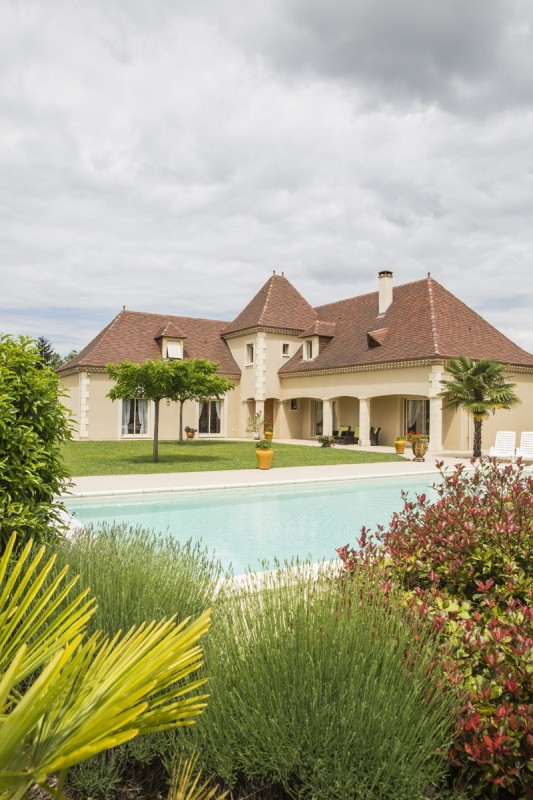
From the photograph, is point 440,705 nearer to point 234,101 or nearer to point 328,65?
point 328,65

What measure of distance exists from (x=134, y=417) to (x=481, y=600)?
33188 millimetres

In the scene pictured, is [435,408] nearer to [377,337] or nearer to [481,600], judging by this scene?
[377,337]

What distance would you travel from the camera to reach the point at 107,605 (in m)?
3.54

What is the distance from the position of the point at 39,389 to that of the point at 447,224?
Result: 27.9 m

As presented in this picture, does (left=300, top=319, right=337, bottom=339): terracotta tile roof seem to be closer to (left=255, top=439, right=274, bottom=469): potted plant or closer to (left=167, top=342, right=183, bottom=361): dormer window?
(left=167, top=342, right=183, bottom=361): dormer window

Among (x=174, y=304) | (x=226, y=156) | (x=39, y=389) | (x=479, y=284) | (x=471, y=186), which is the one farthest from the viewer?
(x=174, y=304)

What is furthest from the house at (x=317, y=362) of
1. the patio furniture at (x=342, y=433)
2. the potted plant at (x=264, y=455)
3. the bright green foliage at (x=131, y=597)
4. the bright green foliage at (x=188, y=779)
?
the bright green foliage at (x=188, y=779)

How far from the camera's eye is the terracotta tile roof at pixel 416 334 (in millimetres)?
30031

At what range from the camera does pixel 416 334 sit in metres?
30.8

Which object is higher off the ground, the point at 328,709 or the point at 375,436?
the point at 375,436

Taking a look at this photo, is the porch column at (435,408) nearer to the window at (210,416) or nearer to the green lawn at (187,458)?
the green lawn at (187,458)

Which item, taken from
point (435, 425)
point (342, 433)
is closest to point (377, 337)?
point (342, 433)

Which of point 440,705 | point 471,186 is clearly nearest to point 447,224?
point 471,186

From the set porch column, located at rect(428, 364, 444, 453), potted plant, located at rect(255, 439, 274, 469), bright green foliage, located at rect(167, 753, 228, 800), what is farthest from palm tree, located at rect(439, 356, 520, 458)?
bright green foliage, located at rect(167, 753, 228, 800)
